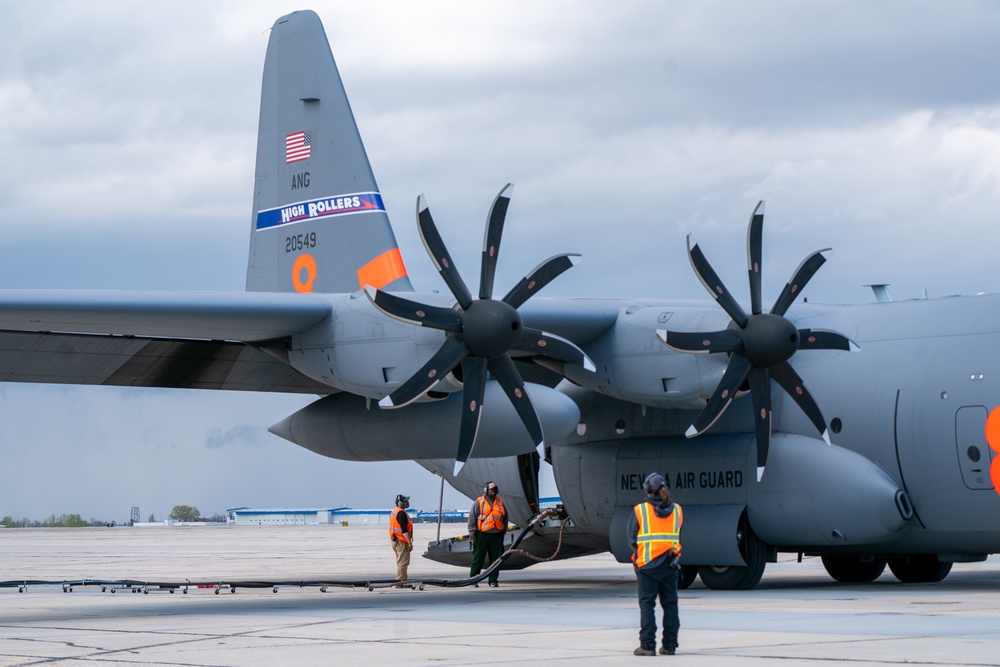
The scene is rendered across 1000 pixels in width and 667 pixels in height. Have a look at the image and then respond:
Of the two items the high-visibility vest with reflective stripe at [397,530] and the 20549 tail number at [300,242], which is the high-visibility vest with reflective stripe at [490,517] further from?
the 20549 tail number at [300,242]

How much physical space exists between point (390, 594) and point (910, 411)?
296 inches

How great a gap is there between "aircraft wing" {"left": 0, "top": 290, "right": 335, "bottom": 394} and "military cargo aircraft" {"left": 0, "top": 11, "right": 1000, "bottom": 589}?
0.04 meters

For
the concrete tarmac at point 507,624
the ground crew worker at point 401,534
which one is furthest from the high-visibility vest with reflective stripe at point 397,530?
the concrete tarmac at point 507,624

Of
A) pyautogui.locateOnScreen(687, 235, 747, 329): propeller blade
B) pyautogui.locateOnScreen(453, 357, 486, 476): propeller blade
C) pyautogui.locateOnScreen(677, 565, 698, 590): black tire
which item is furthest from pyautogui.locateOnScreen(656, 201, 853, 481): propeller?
pyautogui.locateOnScreen(453, 357, 486, 476): propeller blade

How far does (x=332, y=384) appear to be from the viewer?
17.3 m

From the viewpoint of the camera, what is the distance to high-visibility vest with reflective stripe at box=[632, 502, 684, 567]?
10625 millimetres

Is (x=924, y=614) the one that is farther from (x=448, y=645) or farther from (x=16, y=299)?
(x=16, y=299)

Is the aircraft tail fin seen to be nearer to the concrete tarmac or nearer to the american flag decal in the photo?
the american flag decal

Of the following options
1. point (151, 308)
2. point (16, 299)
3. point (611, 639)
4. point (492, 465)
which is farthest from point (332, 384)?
point (611, 639)

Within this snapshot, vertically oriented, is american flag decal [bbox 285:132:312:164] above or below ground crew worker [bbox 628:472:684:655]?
above

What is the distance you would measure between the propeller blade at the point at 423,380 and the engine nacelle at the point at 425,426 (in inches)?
33.1

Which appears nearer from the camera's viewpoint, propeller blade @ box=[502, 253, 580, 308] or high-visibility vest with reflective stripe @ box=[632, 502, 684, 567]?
high-visibility vest with reflective stripe @ box=[632, 502, 684, 567]

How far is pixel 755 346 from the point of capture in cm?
1734

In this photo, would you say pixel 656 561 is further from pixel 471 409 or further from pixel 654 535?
pixel 471 409
